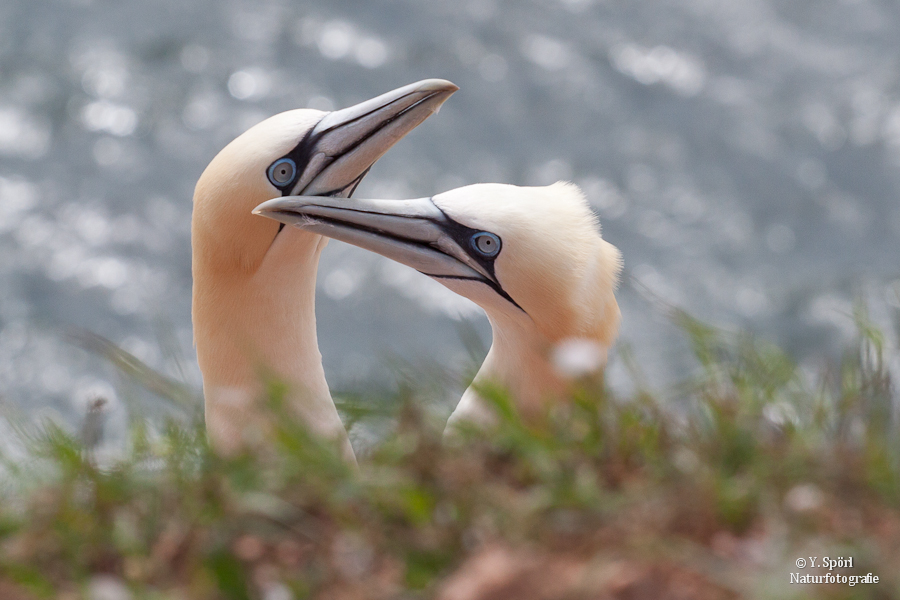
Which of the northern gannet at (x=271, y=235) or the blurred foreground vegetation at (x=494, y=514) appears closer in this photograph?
the blurred foreground vegetation at (x=494, y=514)

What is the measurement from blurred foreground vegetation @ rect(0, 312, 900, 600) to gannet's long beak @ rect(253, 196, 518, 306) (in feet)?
6.32

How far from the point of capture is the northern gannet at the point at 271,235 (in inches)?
203

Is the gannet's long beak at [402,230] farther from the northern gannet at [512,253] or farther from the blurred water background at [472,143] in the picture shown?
the blurred water background at [472,143]

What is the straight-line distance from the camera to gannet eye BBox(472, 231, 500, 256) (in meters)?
4.87

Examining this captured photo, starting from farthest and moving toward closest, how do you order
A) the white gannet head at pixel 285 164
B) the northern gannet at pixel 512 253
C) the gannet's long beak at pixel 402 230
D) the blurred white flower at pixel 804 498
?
1. the white gannet head at pixel 285 164
2. the gannet's long beak at pixel 402 230
3. the northern gannet at pixel 512 253
4. the blurred white flower at pixel 804 498

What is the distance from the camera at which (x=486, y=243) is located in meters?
4.92

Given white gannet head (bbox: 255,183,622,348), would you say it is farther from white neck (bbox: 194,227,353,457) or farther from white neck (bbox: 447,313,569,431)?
white neck (bbox: 194,227,353,457)

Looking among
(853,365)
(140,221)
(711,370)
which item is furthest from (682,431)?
(140,221)

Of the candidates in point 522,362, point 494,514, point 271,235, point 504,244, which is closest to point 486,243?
point 504,244

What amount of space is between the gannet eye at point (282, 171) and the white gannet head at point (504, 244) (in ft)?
1.03

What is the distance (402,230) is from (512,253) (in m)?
0.59

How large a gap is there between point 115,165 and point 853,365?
16.0m

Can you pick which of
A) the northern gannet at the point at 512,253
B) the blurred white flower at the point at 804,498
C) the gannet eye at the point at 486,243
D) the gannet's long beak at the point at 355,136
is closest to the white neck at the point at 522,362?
the northern gannet at the point at 512,253

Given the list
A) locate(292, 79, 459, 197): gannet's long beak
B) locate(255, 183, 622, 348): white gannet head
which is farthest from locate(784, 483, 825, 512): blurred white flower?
locate(292, 79, 459, 197): gannet's long beak
